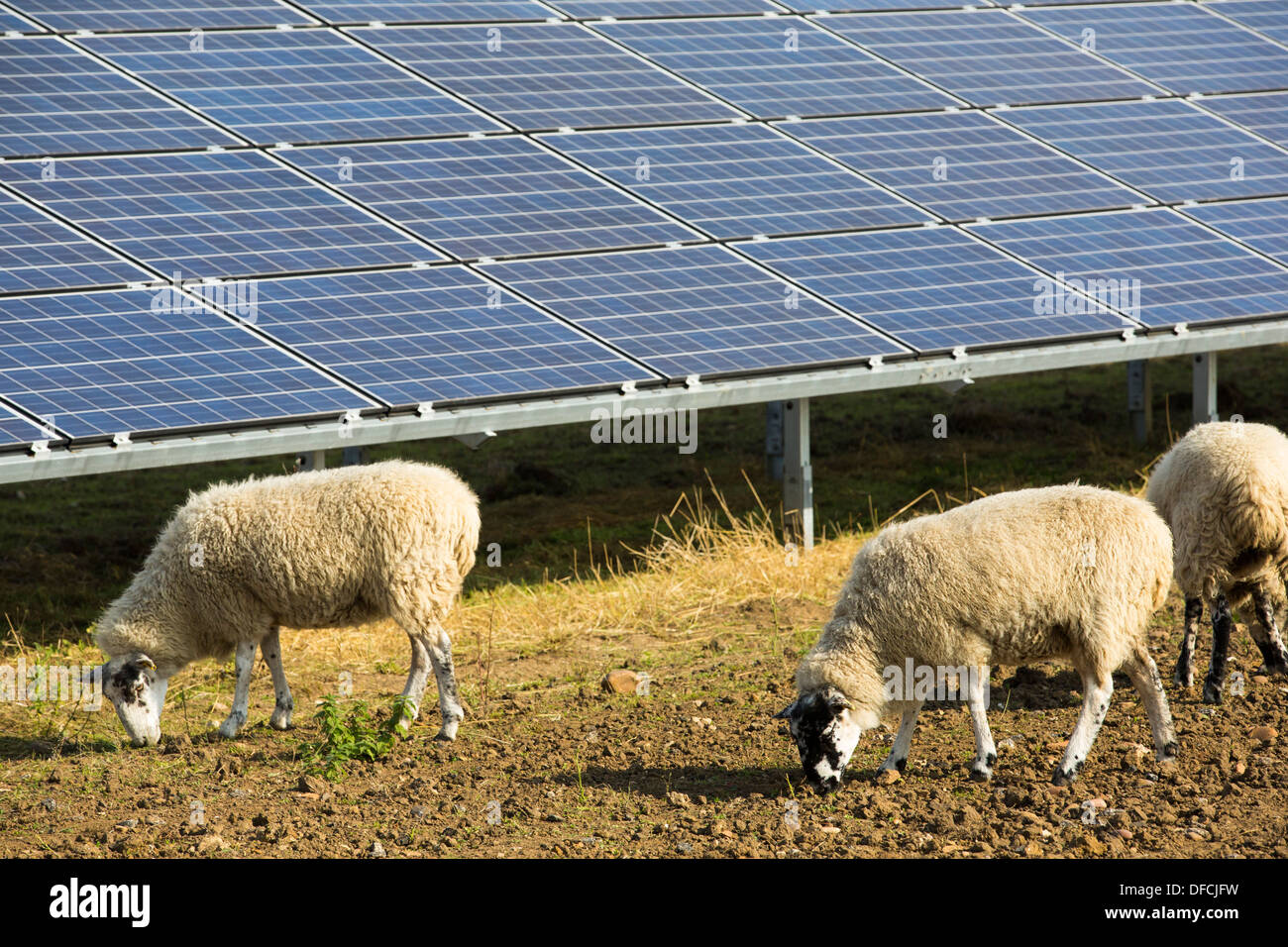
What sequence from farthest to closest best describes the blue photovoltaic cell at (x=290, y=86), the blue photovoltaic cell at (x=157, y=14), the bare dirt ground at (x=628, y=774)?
the blue photovoltaic cell at (x=157, y=14)
the blue photovoltaic cell at (x=290, y=86)
the bare dirt ground at (x=628, y=774)

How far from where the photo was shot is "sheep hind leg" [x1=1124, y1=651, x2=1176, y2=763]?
830cm

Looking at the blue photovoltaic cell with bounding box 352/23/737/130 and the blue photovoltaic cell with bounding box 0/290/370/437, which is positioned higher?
the blue photovoltaic cell with bounding box 352/23/737/130

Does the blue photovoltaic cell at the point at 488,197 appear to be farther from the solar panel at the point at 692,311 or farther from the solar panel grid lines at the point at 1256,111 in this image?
the solar panel grid lines at the point at 1256,111

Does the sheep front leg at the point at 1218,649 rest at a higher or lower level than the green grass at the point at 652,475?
higher

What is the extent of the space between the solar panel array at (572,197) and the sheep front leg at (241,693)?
1.93 meters

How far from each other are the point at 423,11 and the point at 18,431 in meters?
9.25

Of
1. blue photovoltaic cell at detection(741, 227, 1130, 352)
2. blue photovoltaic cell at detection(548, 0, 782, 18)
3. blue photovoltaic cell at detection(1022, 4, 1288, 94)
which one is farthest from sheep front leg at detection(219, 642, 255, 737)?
blue photovoltaic cell at detection(1022, 4, 1288, 94)

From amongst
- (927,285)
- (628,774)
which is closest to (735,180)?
(927,285)

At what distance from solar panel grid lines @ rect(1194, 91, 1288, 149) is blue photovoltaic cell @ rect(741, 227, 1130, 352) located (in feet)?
17.6

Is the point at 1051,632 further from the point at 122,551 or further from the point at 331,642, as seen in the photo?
the point at 122,551

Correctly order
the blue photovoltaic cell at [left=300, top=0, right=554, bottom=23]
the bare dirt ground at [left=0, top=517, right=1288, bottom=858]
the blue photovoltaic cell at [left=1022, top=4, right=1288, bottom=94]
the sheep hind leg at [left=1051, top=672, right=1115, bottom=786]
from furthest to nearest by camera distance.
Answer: the blue photovoltaic cell at [left=1022, top=4, right=1288, bottom=94]
the blue photovoltaic cell at [left=300, top=0, right=554, bottom=23]
the sheep hind leg at [left=1051, top=672, right=1115, bottom=786]
the bare dirt ground at [left=0, top=517, right=1288, bottom=858]

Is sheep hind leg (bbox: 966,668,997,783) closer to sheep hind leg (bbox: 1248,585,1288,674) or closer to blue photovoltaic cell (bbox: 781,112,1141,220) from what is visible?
sheep hind leg (bbox: 1248,585,1288,674)

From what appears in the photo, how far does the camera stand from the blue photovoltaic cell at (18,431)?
10.3 metres

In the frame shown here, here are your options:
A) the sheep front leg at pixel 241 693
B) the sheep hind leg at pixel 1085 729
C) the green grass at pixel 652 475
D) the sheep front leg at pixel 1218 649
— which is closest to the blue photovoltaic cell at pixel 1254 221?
the green grass at pixel 652 475
